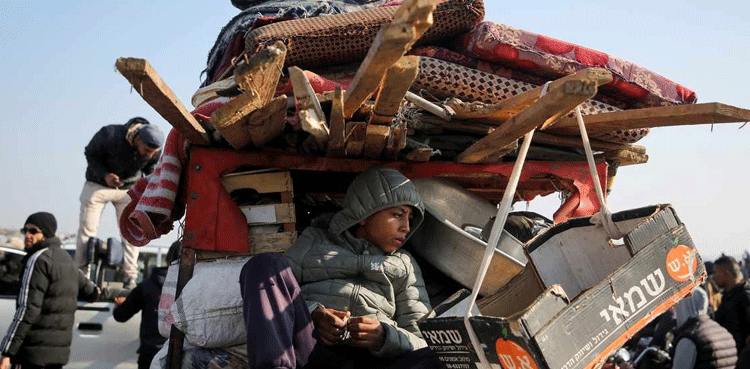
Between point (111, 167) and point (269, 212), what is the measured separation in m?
4.34

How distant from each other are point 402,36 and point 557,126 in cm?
178

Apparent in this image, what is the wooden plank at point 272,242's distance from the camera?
4.02 meters

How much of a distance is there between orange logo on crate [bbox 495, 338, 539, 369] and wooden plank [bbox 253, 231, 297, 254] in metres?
1.47

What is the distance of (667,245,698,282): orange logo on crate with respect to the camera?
306 cm

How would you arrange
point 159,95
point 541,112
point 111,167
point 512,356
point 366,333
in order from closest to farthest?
point 512,356, point 541,112, point 159,95, point 366,333, point 111,167

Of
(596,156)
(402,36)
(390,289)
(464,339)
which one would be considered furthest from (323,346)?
(596,156)

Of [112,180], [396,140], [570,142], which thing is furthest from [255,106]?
[112,180]

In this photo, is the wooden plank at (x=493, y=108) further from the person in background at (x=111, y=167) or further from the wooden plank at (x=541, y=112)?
the person in background at (x=111, y=167)

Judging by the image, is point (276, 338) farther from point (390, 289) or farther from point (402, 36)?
point (402, 36)

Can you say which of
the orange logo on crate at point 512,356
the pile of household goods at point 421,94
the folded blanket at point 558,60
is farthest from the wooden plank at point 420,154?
the orange logo on crate at point 512,356

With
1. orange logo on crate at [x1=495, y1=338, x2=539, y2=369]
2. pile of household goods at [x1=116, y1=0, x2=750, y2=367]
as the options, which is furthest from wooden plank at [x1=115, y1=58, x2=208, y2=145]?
orange logo on crate at [x1=495, y1=338, x2=539, y2=369]

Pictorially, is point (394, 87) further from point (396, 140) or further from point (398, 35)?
point (396, 140)

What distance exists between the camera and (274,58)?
2.98 metres

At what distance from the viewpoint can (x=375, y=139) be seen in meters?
3.76
